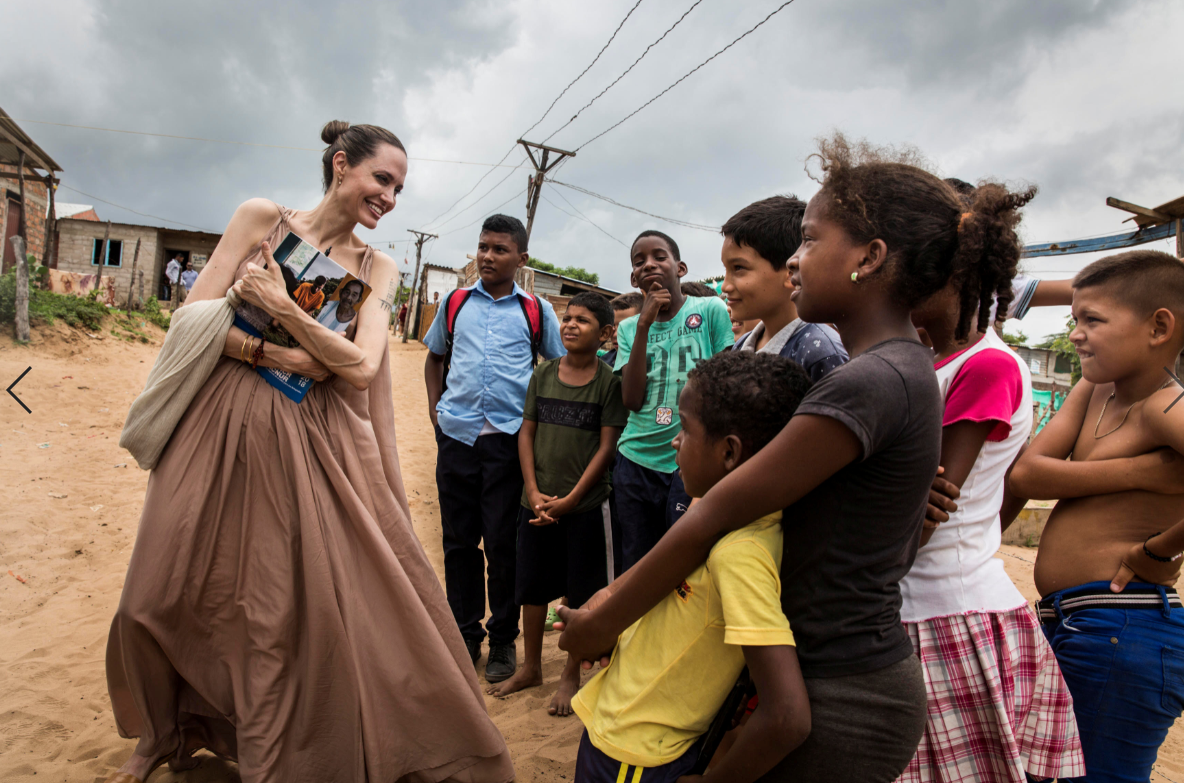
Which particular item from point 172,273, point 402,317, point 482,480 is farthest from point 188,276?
point 482,480

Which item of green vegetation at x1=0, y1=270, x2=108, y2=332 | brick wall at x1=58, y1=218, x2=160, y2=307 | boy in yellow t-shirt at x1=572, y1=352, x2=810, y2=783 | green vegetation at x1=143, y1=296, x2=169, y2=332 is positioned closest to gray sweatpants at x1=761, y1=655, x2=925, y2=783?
boy in yellow t-shirt at x1=572, y1=352, x2=810, y2=783

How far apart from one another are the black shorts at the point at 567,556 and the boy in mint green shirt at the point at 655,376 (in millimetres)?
216

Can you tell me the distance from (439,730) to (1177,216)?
8924mm

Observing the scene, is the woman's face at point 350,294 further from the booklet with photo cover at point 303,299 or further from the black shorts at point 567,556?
the black shorts at point 567,556

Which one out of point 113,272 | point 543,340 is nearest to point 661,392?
point 543,340

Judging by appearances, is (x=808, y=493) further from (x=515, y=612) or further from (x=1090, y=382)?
(x=515, y=612)

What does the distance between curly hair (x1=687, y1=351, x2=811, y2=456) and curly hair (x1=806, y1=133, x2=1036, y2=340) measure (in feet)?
0.88

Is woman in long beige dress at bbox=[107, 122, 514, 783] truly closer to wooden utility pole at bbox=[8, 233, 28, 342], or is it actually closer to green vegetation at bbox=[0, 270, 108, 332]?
wooden utility pole at bbox=[8, 233, 28, 342]

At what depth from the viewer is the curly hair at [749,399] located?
128 centimetres

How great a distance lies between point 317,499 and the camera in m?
2.13

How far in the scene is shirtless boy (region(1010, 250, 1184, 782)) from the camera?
1.66 m

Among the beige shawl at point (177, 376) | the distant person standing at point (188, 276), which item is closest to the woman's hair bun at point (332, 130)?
the beige shawl at point (177, 376)

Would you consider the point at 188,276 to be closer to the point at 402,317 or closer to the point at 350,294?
the point at 402,317

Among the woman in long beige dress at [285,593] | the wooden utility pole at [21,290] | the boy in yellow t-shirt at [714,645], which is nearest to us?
the boy in yellow t-shirt at [714,645]
